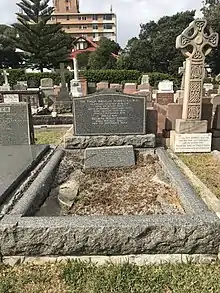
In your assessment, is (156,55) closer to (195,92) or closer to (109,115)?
(195,92)

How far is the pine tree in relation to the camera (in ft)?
108

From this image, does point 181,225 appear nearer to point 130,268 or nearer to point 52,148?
point 130,268

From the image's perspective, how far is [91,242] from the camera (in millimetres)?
2578

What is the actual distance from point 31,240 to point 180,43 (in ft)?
15.2

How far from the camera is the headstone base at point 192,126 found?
5.95 m

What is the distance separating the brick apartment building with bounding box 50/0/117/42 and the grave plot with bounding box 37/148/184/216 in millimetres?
79968

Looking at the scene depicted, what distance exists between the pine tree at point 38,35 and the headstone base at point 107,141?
30826 mm

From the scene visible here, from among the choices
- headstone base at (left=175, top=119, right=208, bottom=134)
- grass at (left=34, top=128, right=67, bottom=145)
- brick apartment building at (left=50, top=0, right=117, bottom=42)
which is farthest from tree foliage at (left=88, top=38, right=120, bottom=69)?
brick apartment building at (left=50, top=0, right=117, bottom=42)

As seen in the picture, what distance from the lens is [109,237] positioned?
2.56 metres

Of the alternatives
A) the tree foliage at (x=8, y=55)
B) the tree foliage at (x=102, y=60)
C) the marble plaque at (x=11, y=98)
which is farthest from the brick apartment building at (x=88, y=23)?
the marble plaque at (x=11, y=98)

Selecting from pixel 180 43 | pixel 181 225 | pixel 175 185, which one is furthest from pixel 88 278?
pixel 180 43

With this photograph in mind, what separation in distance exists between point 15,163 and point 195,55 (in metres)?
3.90

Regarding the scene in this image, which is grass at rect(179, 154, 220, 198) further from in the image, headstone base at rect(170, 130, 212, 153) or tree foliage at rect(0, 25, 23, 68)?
tree foliage at rect(0, 25, 23, 68)

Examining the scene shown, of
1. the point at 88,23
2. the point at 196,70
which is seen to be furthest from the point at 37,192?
the point at 88,23
